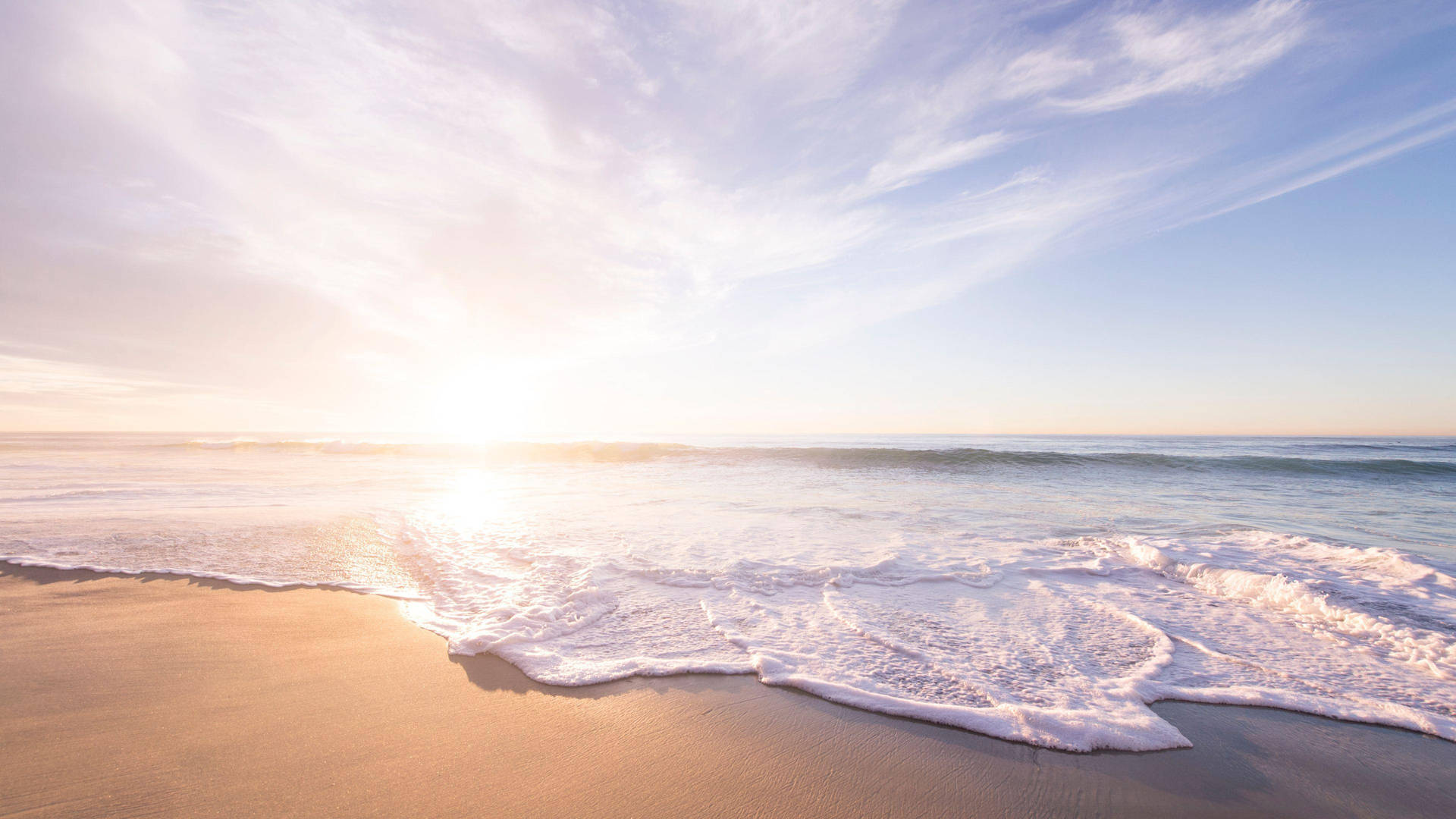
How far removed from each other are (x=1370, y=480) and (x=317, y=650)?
23583 mm

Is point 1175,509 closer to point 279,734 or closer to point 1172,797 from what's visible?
point 1172,797

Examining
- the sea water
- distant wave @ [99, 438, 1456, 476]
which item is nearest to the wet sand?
the sea water

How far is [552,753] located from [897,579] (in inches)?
151

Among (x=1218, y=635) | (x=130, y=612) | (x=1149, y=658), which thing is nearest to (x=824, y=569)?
(x=1149, y=658)

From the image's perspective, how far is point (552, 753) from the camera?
255 centimetres

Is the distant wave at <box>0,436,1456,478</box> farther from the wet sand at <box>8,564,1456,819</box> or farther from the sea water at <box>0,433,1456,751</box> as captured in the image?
the wet sand at <box>8,564,1456,819</box>

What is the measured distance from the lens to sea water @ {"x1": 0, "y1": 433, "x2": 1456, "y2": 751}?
3.34m

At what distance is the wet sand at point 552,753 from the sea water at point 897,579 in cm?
21

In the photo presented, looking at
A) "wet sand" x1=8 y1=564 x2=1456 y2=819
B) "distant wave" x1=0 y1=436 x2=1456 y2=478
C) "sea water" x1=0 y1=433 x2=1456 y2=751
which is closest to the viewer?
"wet sand" x1=8 y1=564 x2=1456 y2=819

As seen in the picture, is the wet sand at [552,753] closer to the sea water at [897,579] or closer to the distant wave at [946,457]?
the sea water at [897,579]

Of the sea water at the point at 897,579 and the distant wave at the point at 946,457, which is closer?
the sea water at the point at 897,579

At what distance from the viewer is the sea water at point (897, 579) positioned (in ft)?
10.9

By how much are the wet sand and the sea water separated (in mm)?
214

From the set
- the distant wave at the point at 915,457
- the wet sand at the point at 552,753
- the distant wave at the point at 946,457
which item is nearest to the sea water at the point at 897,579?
the wet sand at the point at 552,753
